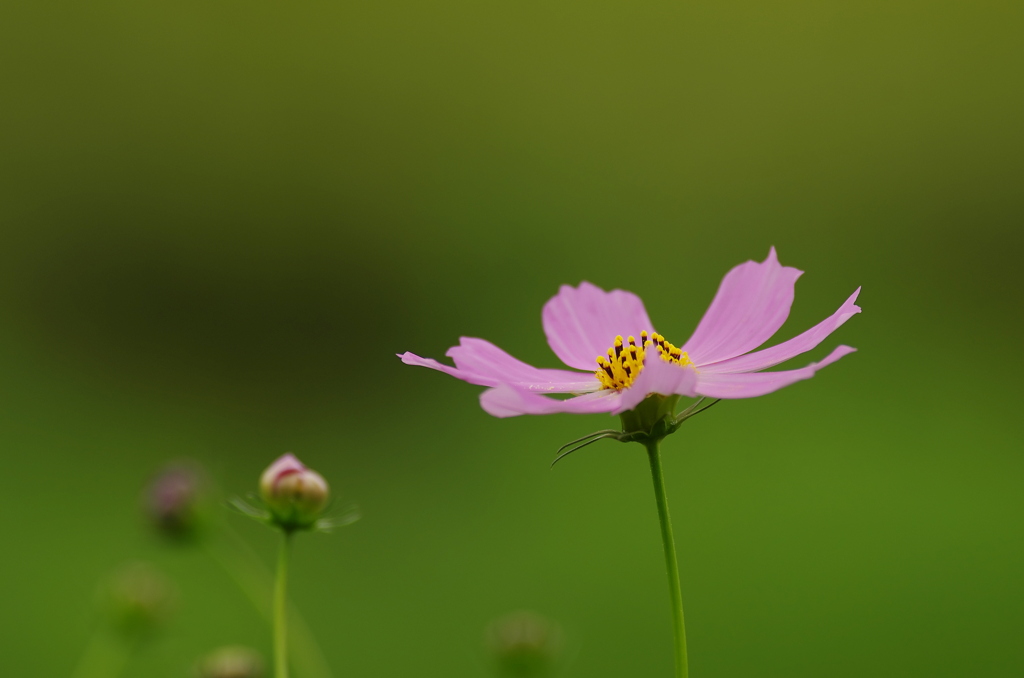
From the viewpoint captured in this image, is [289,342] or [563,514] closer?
[563,514]

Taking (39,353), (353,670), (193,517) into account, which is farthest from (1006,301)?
(39,353)

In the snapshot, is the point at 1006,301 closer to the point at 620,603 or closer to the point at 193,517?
the point at 620,603

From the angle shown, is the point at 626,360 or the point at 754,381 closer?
the point at 754,381

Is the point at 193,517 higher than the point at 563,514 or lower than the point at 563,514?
lower

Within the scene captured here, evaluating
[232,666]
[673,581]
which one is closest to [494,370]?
[673,581]

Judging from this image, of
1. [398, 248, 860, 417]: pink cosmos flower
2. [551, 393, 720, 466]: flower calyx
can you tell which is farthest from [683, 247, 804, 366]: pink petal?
[551, 393, 720, 466]: flower calyx

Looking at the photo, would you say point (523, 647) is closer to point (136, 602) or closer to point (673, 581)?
point (136, 602)

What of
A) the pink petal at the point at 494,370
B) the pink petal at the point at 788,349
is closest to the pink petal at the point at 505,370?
the pink petal at the point at 494,370
